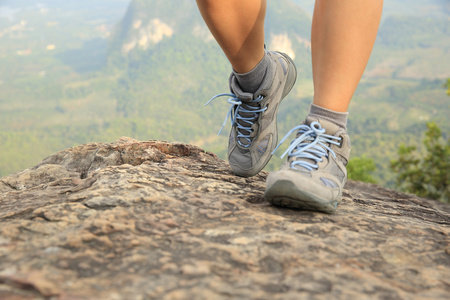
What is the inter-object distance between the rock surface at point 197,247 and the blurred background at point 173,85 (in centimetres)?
4816

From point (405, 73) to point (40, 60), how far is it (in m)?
157

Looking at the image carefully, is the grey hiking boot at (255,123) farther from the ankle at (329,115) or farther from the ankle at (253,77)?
the ankle at (329,115)

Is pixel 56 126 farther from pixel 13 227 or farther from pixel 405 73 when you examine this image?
pixel 405 73

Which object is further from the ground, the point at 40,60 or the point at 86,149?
the point at 40,60

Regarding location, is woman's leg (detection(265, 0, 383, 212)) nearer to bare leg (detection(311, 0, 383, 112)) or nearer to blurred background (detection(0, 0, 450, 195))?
bare leg (detection(311, 0, 383, 112))

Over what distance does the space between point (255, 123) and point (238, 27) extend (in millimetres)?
651

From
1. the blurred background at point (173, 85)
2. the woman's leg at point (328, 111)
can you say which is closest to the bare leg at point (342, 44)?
the woman's leg at point (328, 111)

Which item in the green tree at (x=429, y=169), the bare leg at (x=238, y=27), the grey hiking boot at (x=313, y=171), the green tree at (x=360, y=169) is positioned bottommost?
the green tree at (x=360, y=169)

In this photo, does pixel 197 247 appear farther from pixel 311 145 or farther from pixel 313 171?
pixel 311 145

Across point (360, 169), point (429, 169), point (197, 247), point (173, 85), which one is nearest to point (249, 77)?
point (197, 247)

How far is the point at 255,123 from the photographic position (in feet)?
7.70

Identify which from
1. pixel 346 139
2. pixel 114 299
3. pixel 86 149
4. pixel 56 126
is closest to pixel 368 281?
pixel 114 299

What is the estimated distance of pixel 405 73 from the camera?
123125 millimetres

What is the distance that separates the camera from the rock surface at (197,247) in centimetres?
105
